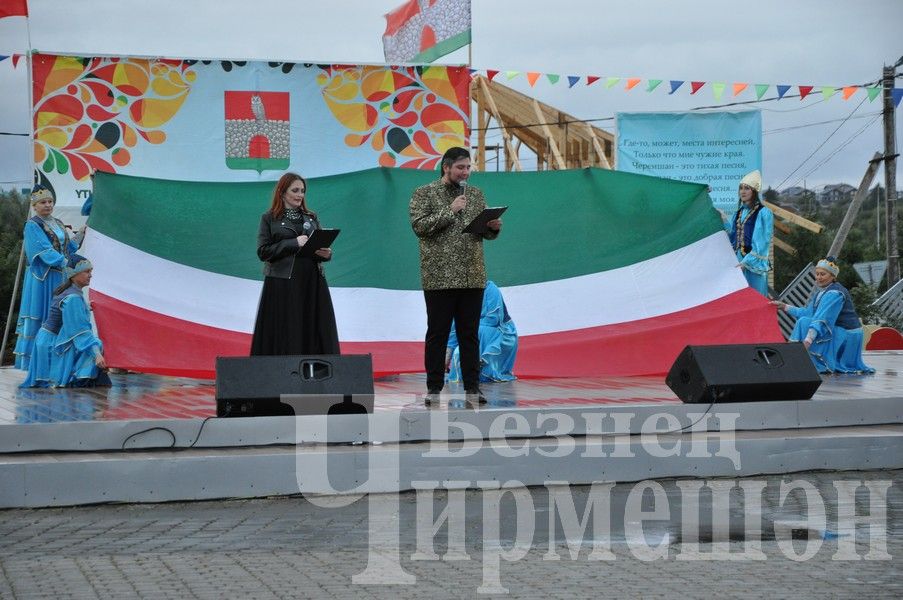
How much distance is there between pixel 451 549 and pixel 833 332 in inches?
247

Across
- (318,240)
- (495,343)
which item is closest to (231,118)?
(495,343)

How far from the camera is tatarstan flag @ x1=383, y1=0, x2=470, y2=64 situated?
12.6 metres

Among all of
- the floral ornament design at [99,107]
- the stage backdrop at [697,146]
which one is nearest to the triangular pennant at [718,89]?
the stage backdrop at [697,146]

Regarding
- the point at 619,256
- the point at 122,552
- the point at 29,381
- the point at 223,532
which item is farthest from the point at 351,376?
the point at 619,256

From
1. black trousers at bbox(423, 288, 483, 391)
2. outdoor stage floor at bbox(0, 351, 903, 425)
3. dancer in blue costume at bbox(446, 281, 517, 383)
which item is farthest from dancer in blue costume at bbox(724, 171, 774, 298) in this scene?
black trousers at bbox(423, 288, 483, 391)

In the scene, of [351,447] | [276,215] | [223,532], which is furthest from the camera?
[276,215]

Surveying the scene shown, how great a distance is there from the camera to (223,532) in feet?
16.5

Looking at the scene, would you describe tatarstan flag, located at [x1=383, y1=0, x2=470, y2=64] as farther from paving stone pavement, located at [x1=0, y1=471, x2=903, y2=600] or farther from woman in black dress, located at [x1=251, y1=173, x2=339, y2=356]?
paving stone pavement, located at [x1=0, y1=471, x2=903, y2=600]

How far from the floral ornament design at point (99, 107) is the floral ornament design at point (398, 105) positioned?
1.42m

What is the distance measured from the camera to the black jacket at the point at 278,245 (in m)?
7.40

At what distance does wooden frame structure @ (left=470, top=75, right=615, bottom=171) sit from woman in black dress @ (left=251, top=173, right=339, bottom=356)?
11.7 meters

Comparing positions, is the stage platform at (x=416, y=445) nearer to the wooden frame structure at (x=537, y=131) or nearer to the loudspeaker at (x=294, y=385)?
the loudspeaker at (x=294, y=385)

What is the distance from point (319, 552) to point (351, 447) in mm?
1477

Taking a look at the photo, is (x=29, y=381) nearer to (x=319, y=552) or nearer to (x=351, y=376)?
(x=351, y=376)
